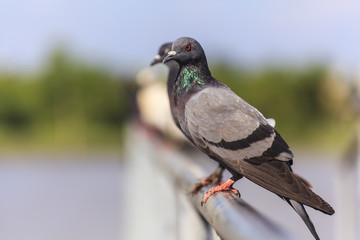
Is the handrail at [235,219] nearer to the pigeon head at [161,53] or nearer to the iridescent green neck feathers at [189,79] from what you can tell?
the iridescent green neck feathers at [189,79]

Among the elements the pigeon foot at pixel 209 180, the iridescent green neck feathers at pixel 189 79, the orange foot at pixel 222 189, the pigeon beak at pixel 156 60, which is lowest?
the pigeon foot at pixel 209 180

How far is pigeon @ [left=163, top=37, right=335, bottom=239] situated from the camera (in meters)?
2.08

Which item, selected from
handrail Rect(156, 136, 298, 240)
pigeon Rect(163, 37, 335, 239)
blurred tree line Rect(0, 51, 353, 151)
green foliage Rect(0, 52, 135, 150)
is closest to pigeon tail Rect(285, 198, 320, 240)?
pigeon Rect(163, 37, 335, 239)

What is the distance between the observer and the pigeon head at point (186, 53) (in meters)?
2.18

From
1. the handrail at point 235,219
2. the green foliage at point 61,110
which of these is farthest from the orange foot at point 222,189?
the green foliage at point 61,110

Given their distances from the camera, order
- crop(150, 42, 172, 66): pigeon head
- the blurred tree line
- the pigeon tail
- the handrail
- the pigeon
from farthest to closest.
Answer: the blurred tree line < crop(150, 42, 172, 66): pigeon head < the pigeon < the pigeon tail < the handrail

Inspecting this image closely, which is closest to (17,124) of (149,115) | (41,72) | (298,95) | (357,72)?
(41,72)

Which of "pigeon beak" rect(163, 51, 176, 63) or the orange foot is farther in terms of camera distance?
the orange foot

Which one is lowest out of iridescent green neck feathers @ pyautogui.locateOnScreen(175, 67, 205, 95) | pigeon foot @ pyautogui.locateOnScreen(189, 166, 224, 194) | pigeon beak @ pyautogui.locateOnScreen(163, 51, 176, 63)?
pigeon foot @ pyautogui.locateOnScreen(189, 166, 224, 194)

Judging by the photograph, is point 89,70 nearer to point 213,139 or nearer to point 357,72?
point 357,72

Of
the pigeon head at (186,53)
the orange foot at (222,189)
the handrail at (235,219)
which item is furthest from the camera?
the orange foot at (222,189)

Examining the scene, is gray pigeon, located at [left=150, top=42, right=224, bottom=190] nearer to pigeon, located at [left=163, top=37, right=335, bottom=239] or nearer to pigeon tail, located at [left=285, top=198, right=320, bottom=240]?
pigeon, located at [left=163, top=37, right=335, bottom=239]

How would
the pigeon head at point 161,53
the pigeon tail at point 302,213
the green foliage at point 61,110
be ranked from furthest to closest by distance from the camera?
the green foliage at point 61,110, the pigeon head at point 161,53, the pigeon tail at point 302,213

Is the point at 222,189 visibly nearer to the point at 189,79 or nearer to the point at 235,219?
the point at 189,79
